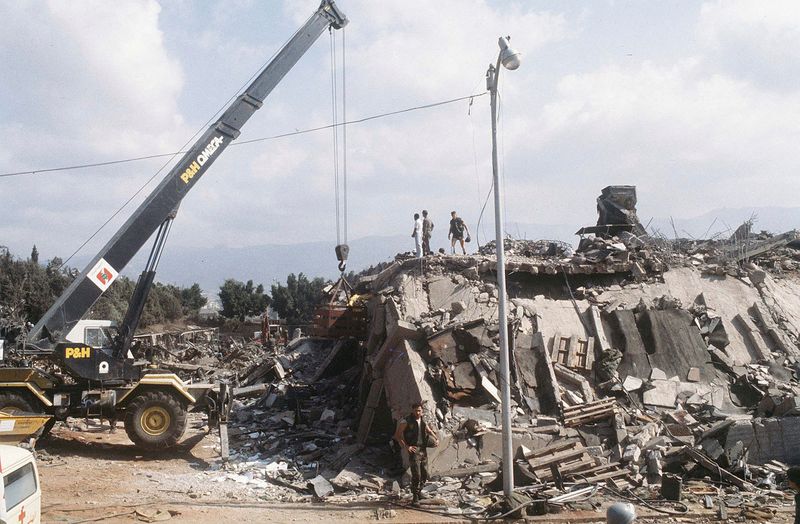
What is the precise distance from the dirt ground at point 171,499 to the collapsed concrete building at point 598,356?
1.79 meters

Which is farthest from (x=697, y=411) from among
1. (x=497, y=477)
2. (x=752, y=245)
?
(x=752, y=245)

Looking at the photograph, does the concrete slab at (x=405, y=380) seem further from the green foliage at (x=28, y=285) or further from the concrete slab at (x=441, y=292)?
the green foliage at (x=28, y=285)

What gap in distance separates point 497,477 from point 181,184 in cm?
845

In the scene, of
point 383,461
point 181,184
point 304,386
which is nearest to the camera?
point 383,461

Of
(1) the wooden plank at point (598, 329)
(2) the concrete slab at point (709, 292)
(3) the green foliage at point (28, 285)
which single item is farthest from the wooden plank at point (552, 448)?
(3) the green foliage at point (28, 285)

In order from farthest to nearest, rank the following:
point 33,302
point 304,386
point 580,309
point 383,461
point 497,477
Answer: point 33,302, point 304,386, point 580,309, point 383,461, point 497,477

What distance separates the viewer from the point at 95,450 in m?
12.2

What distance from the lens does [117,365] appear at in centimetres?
1199

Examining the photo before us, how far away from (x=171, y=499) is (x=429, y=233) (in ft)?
34.0

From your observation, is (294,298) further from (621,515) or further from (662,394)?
(621,515)

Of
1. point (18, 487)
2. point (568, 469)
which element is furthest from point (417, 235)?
point (18, 487)

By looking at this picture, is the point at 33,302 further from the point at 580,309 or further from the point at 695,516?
the point at 695,516

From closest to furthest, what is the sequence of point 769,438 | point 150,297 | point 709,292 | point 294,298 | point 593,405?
1. point 769,438
2. point 593,405
3. point 709,292
4. point 150,297
5. point 294,298

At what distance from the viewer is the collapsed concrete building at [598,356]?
1122 centimetres
